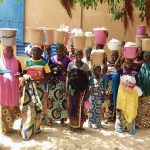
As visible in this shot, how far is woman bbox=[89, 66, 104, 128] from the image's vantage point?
205 inches

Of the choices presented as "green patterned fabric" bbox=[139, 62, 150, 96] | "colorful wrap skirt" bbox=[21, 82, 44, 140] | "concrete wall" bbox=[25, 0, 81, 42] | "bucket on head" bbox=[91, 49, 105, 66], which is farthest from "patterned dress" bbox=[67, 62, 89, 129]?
"concrete wall" bbox=[25, 0, 81, 42]

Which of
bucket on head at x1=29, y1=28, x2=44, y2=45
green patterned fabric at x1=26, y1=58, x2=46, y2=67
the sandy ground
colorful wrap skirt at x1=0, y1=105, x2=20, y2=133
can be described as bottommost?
the sandy ground

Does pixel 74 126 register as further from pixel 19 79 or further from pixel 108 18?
pixel 108 18

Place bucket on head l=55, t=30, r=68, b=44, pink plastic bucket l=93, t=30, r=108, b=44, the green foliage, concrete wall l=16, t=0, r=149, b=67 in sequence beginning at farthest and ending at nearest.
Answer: concrete wall l=16, t=0, r=149, b=67
pink plastic bucket l=93, t=30, r=108, b=44
bucket on head l=55, t=30, r=68, b=44
the green foliage

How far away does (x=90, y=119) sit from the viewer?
17.6 ft

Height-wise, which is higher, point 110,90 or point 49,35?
point 49,35

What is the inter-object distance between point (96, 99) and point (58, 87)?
0.59 meters

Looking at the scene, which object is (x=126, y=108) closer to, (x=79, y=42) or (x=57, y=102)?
(x=57, y=102)

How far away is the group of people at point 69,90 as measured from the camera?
189 inches

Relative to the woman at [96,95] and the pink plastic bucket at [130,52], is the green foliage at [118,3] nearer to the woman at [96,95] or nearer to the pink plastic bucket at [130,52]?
the pink plastic bucket at [130,52]

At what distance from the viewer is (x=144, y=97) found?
17.7ft

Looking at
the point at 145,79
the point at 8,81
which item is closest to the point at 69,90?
the point at 8,81

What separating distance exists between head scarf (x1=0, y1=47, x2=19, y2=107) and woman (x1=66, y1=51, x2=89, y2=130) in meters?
0.77

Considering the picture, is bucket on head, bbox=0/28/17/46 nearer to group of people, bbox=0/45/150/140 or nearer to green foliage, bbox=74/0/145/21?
group of people, bbox=0/45/150/140
